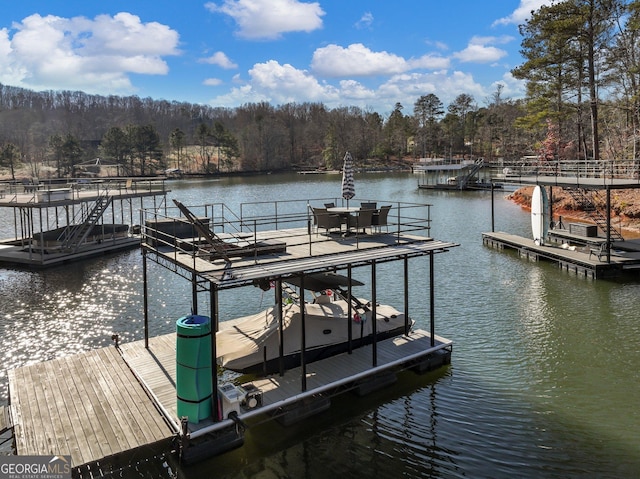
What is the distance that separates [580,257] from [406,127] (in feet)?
386

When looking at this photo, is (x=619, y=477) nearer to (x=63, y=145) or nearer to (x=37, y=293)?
(x=37, y=293)

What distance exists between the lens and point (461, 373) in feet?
49.3

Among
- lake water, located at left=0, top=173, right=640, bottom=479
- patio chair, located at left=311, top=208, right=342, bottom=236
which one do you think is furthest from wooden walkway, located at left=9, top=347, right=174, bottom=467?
patio chair, located at left=311, top=208, right=342, bottom=236

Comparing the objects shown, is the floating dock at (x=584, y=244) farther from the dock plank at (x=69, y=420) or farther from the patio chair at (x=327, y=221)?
the dock plank at (x=69, y=420)

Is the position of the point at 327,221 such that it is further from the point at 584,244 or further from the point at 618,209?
the point at 618,209

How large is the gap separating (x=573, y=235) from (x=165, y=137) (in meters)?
165

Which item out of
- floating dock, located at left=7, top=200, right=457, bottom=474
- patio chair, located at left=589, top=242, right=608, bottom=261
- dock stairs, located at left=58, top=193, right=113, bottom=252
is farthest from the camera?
dock stairs, located at left=58, top=193, right=113, bottom=252

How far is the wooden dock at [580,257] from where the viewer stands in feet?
79.7

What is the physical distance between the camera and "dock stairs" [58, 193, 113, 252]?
3103 centimetres

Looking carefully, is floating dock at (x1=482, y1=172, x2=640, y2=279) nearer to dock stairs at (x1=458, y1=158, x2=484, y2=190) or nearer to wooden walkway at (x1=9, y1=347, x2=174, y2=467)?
wooden walkway at (x1=9, y1=347, x2=174, y2=467)

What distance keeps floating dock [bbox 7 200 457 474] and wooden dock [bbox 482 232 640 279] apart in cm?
1276

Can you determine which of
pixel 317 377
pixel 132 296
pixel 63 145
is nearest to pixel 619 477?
pixel 317 377

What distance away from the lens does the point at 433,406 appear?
13258mm

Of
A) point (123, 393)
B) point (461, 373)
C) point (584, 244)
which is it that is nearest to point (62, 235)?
point (123, 393)
